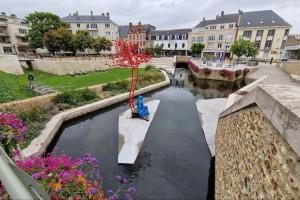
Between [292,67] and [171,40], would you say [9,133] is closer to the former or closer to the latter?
[292,67]

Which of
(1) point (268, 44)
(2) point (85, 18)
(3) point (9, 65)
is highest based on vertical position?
(2) point (85, 18)

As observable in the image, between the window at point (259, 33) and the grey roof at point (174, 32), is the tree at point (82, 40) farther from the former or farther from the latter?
the window at point (259, 33)

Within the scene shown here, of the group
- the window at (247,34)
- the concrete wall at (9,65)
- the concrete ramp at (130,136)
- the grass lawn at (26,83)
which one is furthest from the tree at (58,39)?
the window at (247,34)

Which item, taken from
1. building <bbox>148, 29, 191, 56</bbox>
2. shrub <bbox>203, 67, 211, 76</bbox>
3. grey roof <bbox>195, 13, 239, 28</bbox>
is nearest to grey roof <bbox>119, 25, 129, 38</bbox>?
building <bbox>148, 29, 191, 56</bbox>

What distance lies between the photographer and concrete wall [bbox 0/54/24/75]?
64.8 ft

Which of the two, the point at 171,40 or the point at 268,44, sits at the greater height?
the point at 171,40

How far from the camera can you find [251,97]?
333 centimetres

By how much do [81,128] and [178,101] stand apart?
8.57 m

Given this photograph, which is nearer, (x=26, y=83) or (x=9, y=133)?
(x=9, y=133)

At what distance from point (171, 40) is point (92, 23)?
23.0 meters

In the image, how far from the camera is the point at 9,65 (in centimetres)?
2031

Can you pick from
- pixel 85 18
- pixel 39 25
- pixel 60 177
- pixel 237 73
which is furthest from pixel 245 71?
pixel 85 18

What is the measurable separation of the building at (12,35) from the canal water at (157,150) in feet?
A: 129

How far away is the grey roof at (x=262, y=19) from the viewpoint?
35.7 metres
